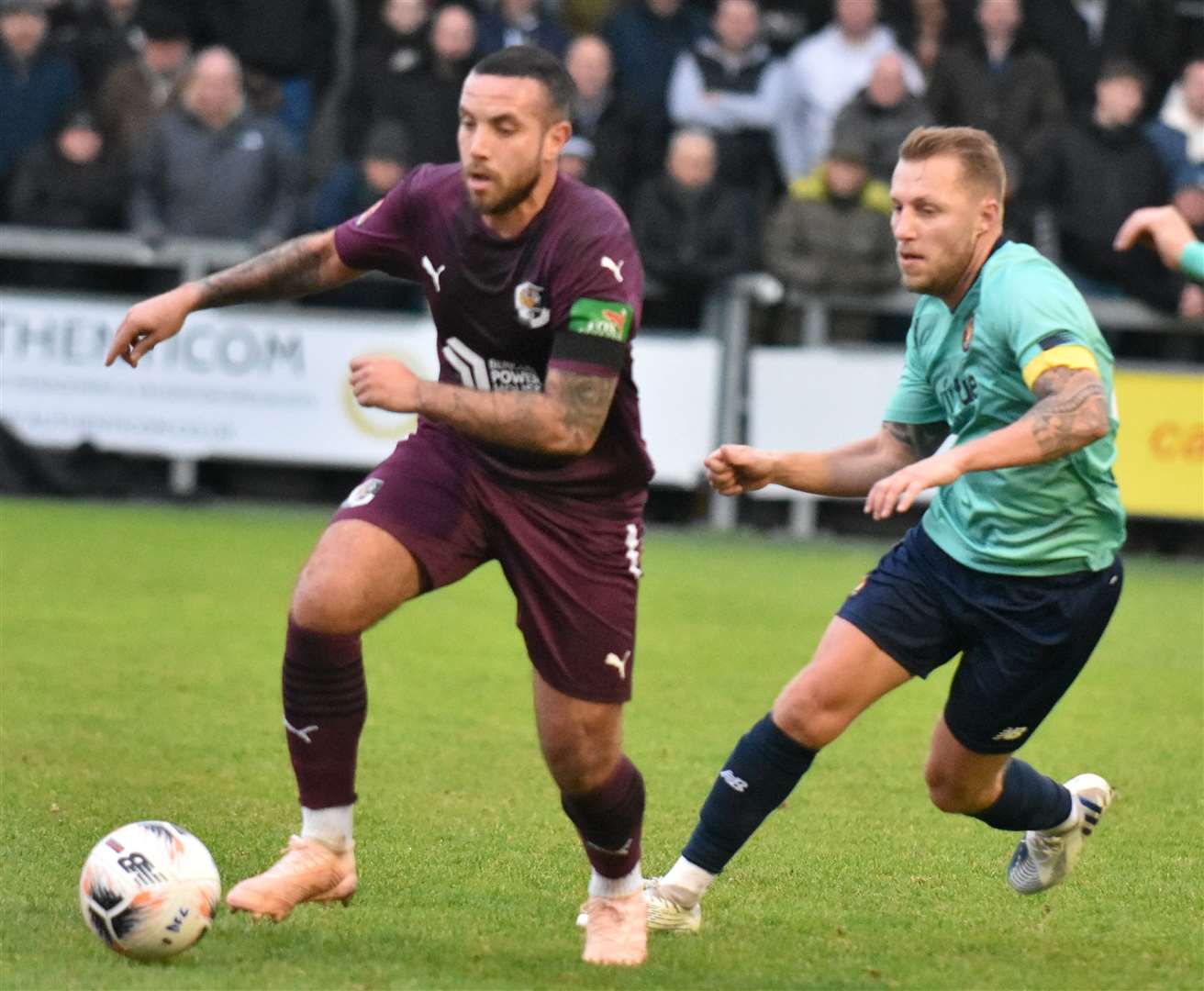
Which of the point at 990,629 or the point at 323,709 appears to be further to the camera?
the point at 990,629

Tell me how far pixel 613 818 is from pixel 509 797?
1.79m

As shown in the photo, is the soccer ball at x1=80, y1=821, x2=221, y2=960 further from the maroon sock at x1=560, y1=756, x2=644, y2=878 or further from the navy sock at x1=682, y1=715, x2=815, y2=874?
the navy sock at x1=682, y1=715, x2=815, y2=874

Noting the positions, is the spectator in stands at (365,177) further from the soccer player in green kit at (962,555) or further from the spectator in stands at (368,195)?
the soccer player in green kit at (962,555)

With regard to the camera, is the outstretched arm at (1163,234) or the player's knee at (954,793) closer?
the outstretched arm at (1163,234)

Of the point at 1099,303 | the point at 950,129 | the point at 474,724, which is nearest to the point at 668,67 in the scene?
the point at 1099,303

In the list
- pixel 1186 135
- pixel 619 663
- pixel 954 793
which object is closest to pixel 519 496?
pixel 619 663

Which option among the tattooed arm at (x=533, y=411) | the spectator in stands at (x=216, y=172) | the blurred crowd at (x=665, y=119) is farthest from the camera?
the spectator in stands at (x=216, y=172)

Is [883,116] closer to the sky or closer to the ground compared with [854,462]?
closer to the sky

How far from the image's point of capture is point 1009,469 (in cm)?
555

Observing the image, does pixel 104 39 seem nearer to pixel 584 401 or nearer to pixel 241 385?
pixel 241 385

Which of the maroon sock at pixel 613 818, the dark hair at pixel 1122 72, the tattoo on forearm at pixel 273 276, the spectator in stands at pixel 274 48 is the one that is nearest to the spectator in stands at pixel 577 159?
the spectator in stands at pixel 274 48

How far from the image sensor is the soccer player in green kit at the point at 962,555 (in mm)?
5484

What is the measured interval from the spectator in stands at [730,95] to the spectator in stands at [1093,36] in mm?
2015

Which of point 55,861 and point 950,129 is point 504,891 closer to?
point 55,861
